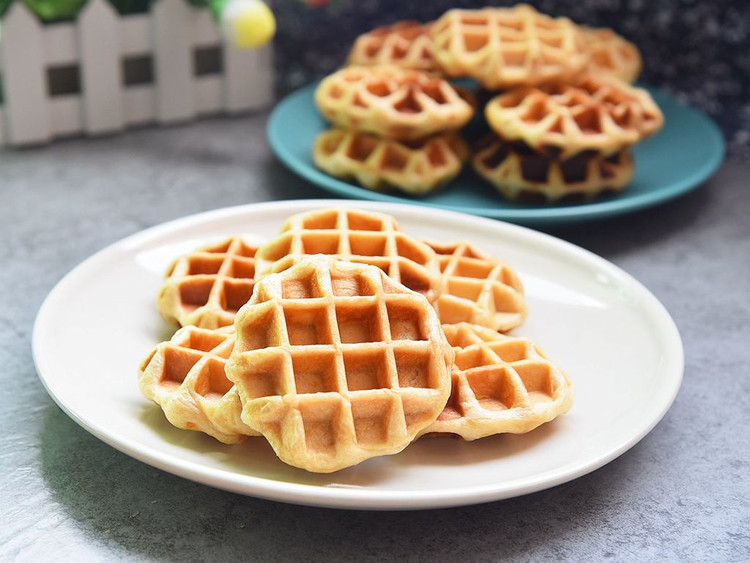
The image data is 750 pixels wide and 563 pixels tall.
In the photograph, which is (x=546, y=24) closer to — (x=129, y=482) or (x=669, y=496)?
(x=669, y=496)

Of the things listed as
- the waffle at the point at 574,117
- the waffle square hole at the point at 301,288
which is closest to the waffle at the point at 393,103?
the waffle at the point at 574,117

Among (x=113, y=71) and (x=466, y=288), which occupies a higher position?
(x=466, y=288)

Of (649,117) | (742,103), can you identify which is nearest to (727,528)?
(649,117)

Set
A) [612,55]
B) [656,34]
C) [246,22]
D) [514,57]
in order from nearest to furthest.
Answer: [514,57] → [246,22] → [612,55] → [656,34]

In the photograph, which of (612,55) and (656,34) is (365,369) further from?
(656,34)

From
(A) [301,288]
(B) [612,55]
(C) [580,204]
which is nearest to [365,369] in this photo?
(A) [301,288]

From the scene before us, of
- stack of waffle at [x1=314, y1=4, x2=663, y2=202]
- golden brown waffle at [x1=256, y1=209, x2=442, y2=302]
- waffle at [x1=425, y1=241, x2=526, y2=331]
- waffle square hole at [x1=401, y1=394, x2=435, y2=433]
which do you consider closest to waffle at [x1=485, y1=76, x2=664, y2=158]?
stack of waffle at [x1=314, y1=4, x2=663, y2=202]

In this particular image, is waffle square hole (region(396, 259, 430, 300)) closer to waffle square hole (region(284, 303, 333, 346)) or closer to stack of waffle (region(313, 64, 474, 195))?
waffle square hole (region(284, 303, 333, 346))
